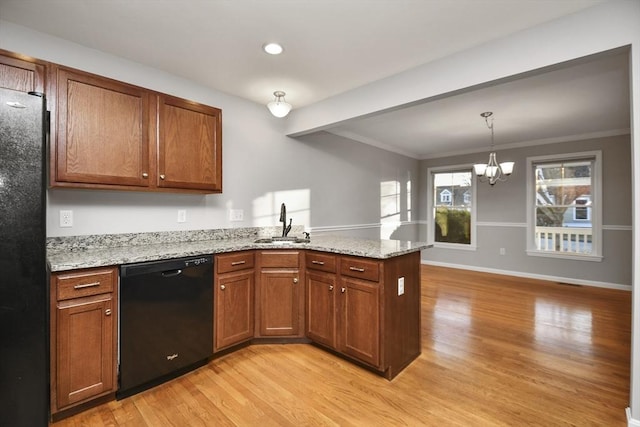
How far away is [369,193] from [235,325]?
3.38 metres

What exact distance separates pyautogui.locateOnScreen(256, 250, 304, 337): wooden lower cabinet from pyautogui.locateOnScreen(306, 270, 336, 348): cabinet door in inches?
3.9

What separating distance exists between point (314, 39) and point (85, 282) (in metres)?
2.23

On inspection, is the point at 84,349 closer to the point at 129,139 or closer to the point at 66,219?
the point at 66,219

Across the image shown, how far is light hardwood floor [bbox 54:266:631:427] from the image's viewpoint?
1776 millimetres

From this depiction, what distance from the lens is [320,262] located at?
8.38 feet

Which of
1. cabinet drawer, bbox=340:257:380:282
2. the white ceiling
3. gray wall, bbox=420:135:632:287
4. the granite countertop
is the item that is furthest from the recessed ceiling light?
gray wall, bbox=420:135:632:287

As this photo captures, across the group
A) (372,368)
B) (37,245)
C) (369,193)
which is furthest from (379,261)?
(369,193)

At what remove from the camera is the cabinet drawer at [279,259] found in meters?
2.68

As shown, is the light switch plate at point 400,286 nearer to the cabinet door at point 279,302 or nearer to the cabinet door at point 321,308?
the cabinet door at point 321,308

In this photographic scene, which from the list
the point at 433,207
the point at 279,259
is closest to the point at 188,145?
the point at 279,259

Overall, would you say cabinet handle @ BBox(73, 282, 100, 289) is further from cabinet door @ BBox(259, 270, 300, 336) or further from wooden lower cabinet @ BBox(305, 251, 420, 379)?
wooden lower cabinet @ BBox(305, 251, 420, 379)

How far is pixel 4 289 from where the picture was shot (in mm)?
1376

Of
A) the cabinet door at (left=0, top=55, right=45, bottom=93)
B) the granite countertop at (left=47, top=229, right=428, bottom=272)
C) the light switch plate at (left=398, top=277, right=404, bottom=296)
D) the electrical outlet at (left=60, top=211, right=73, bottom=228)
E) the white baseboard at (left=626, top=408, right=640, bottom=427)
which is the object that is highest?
the cabinet door at (left=0, top=55, right=45, bottom=93)

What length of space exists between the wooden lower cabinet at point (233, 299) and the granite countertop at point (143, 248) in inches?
4.4
